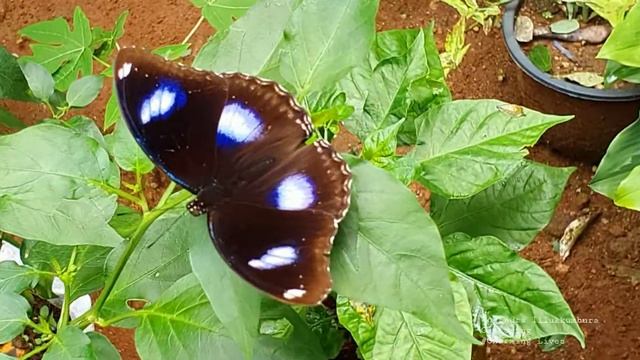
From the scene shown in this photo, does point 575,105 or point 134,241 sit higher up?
point 134,241

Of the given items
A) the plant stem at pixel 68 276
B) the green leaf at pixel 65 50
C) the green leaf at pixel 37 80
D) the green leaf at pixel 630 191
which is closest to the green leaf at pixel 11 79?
the green leaf at pixel 37 80

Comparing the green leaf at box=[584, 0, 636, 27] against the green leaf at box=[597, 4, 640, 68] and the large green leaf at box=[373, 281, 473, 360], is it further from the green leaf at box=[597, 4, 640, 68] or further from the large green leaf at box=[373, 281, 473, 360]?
the large green leaf at box=[373, 281, 473, 360]

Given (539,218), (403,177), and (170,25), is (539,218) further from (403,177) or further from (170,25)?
(170,25)

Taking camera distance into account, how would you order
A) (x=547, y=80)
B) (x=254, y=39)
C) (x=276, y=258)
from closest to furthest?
(x=276, y=258) < (x=254, y=39) < (x=547, y=80)

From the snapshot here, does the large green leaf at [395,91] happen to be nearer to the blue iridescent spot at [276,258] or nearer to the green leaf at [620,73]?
the blue iridescent spot at [276,258]

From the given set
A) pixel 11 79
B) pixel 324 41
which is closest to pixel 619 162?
pixel 324 41

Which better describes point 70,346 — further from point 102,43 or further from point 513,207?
point 102,43
